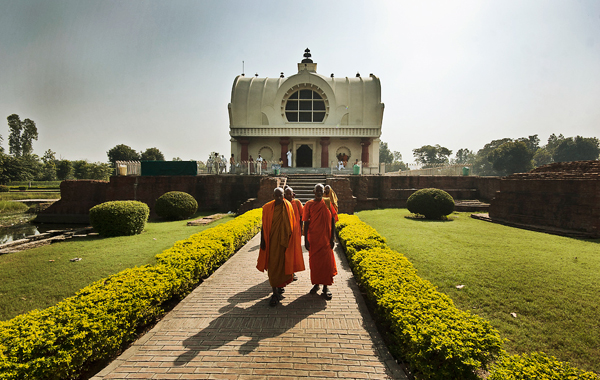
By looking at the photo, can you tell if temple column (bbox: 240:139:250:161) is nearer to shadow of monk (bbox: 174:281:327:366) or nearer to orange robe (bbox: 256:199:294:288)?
shadow of monk (bbox: 174:281:327:366)

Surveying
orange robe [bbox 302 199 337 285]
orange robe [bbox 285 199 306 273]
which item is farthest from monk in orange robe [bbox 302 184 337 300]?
orange robe [bbox 285 199 306 273]

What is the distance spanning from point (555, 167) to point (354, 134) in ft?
39.1

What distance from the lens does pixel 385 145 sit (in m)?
98.9

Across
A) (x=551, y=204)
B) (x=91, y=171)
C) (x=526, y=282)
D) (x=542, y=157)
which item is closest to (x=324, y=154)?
(x=551, y=204)

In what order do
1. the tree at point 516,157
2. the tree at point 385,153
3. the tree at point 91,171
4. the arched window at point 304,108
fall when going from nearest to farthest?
the arched window at point 304,108 < the tree at point 516,157 < the tree at point 91,171 < the tree at point 385,153

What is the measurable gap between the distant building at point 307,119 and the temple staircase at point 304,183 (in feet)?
20.6

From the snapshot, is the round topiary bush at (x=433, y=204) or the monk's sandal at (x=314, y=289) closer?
the monk's sandal at (x=314, y=289)

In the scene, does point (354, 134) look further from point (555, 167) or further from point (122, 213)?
point (122, 213)

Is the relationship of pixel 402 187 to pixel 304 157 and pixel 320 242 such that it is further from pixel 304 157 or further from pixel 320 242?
pixel 320 242

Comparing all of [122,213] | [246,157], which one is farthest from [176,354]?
[246,157]

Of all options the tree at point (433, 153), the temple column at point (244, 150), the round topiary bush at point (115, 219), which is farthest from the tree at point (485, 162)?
the round topiary bush at point (115, 219)

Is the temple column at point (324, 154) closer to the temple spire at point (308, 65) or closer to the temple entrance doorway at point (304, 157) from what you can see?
the temple entrance doorway at point (304, 157)

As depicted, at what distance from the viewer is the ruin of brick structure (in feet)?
27.5

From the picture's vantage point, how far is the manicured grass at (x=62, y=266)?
430 cm
